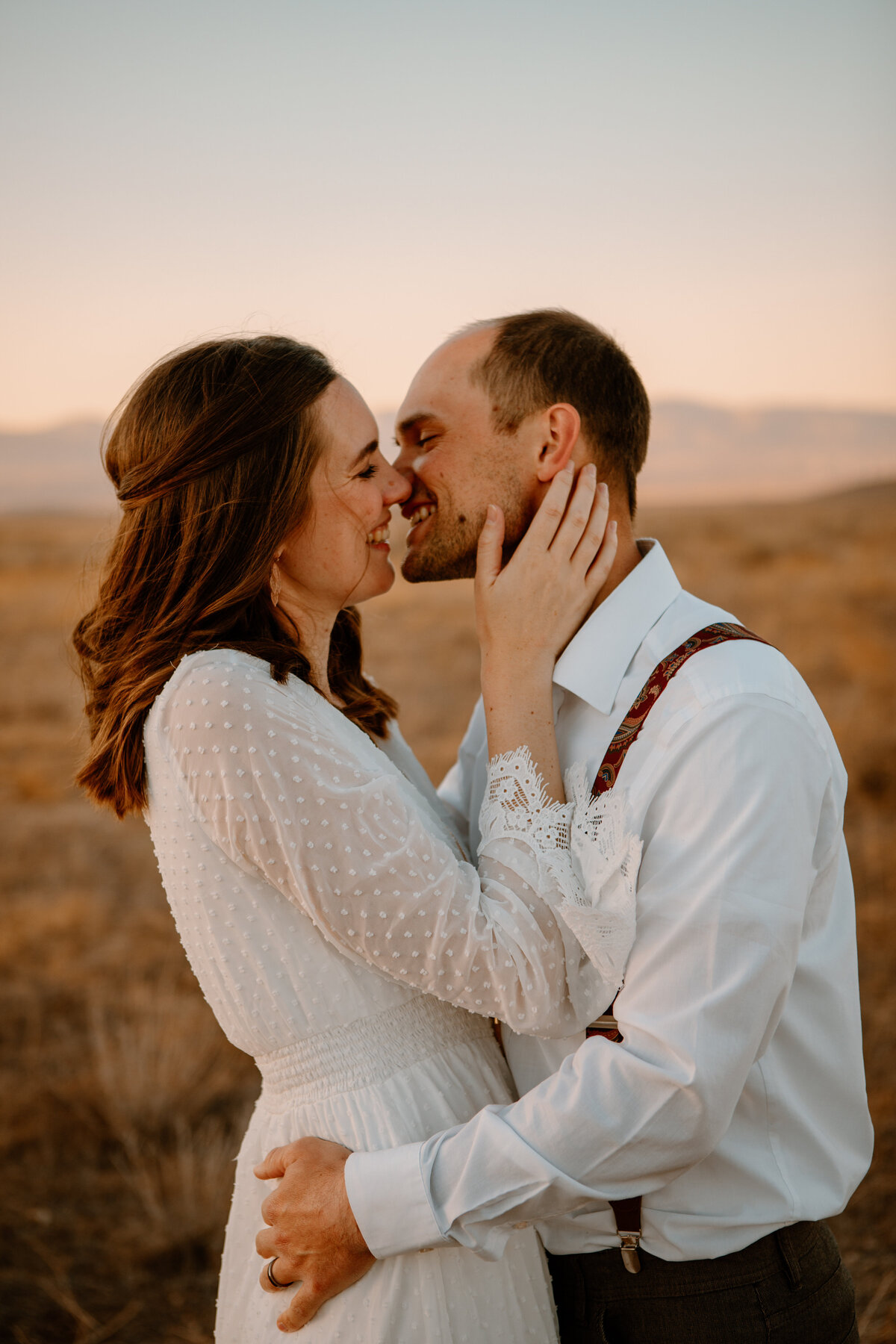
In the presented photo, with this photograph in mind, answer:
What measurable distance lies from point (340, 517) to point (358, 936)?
2.88ft

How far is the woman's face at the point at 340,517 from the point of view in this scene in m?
2.14

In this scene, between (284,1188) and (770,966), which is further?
(284,1188)

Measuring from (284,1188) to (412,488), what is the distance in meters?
1.52

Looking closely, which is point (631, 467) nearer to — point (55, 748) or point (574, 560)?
point (574, 560)

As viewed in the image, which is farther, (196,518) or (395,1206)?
(196,518)

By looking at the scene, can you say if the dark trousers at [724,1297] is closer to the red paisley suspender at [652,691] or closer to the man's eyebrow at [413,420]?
the red paisley suspender at [652,691]

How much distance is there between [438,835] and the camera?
6.57ft

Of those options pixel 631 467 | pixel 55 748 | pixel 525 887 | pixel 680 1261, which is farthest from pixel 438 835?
pixel 55 748

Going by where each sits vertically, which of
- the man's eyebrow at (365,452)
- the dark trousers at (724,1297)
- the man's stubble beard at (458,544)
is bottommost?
the dark trousers at (724,1297)

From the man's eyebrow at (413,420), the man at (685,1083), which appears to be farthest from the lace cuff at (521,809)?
the man's eyebrow at (413,420)

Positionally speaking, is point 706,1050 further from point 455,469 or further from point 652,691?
point 455,469

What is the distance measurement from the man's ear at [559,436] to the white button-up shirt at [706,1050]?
26.9 inches

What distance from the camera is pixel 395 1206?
5.50ft

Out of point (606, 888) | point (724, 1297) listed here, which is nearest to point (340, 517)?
point (606, 888)
